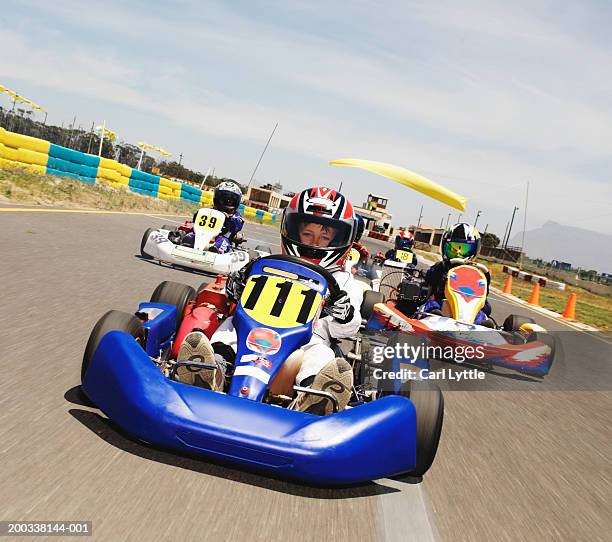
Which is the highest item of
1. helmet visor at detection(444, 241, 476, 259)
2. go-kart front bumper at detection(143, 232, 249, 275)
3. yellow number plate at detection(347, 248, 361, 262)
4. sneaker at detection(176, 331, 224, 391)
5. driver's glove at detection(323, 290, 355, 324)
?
helmet visor at detection(444, 241, 476, 259)

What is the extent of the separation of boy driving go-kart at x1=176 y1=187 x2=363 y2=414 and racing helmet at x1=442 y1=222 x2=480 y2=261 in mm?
3508

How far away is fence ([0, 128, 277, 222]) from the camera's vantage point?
15.8 meters

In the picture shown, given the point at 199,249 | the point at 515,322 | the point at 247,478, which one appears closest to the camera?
the point at 247,478

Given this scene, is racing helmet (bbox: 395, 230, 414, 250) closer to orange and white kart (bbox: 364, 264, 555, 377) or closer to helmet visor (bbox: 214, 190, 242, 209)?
helmet visor (bbox: 214, 190, 242, 209)

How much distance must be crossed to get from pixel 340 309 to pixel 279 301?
40cm

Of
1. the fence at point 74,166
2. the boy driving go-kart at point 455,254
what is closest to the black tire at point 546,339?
the boy driving go-kart at point 455,254

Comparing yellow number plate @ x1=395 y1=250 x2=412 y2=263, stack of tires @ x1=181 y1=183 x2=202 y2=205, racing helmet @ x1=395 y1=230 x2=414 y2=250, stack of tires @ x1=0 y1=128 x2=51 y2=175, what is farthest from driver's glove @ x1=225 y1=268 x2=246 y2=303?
stack of tires @ x1=181 y1=183 x2=202 y2=205

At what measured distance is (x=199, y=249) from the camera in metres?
10.4

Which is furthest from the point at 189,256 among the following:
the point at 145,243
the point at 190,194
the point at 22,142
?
the point at 190,194

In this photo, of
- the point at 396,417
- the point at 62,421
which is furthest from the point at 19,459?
the point at 396,417

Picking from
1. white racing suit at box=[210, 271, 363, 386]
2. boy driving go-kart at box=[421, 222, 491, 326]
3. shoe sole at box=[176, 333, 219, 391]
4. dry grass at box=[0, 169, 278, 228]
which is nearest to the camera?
shoe sole at box=[176, 333, 219, 391]

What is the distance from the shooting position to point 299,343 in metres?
3.72

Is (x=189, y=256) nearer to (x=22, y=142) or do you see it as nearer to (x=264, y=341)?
(x=264, y=341)

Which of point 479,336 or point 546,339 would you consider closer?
point 479,336
